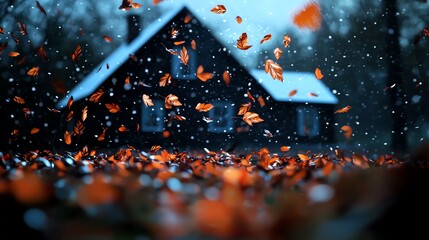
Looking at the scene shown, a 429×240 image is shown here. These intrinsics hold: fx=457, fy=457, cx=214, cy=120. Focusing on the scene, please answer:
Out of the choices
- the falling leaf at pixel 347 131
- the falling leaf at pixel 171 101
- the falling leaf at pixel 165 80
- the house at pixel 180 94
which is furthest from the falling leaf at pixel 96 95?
the falling leaf at pixel 347 131

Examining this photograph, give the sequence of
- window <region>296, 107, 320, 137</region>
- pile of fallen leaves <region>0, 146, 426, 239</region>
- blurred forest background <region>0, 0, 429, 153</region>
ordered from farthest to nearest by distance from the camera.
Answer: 1. window <region>296, 107, 320, 137</region>
2. blurred forest background <region>0, 0, 429, 153</region>
3. pile of fallen leaves <region>0, 146, 426, 239</region>

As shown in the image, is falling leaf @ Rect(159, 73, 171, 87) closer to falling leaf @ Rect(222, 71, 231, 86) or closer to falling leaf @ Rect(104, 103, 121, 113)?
falling leaf @ Rect(104, 103, 121, 113)

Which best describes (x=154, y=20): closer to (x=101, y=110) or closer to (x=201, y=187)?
(x=101, y=110)

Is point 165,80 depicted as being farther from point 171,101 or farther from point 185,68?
point 185,68

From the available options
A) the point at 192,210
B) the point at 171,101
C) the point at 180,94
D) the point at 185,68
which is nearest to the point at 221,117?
the point at 180,94

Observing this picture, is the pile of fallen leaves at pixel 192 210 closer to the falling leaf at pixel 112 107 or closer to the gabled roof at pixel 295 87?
the falling leaf at pixel 112 107

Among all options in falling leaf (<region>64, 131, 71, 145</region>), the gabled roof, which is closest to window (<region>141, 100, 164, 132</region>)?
falling leaf (<region>64, 131, 71, 145</region>)

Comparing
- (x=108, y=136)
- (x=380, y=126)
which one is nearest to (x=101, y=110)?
(x=108, y=136)
